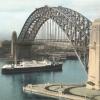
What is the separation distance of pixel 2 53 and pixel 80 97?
94821 millimetres

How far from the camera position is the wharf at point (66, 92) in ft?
152

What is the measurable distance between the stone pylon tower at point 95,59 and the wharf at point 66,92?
1039 mm

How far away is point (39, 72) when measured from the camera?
90625 mm

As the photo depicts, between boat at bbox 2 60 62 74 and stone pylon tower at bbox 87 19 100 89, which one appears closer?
stone pylon tower at bbox 87 19 100 89

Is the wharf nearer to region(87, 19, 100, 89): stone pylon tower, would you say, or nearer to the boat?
region(87, 19, 100, 89): stone pylon tower

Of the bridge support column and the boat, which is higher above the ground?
the bridge support column

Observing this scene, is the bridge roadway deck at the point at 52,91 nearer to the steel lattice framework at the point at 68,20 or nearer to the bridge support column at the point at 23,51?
the steel lattice framework at the point at 68,20

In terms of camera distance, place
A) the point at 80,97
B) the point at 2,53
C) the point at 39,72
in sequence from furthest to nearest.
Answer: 1. the point at 2,53
2. the point at 39,72
3. the point at 80,97

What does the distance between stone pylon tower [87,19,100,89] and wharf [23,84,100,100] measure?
3.41ft

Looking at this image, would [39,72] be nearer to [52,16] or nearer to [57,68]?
[57,68]

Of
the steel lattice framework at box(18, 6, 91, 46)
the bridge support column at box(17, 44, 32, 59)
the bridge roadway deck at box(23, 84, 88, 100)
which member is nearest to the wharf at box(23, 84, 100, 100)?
the bridge roadway deck at box(23, 84, 88, 100)

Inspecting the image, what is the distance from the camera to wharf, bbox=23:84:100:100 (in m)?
46.5

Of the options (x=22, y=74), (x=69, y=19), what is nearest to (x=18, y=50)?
(x=22, y=74)

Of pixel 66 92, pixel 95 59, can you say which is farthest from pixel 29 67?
pixel 66 92
